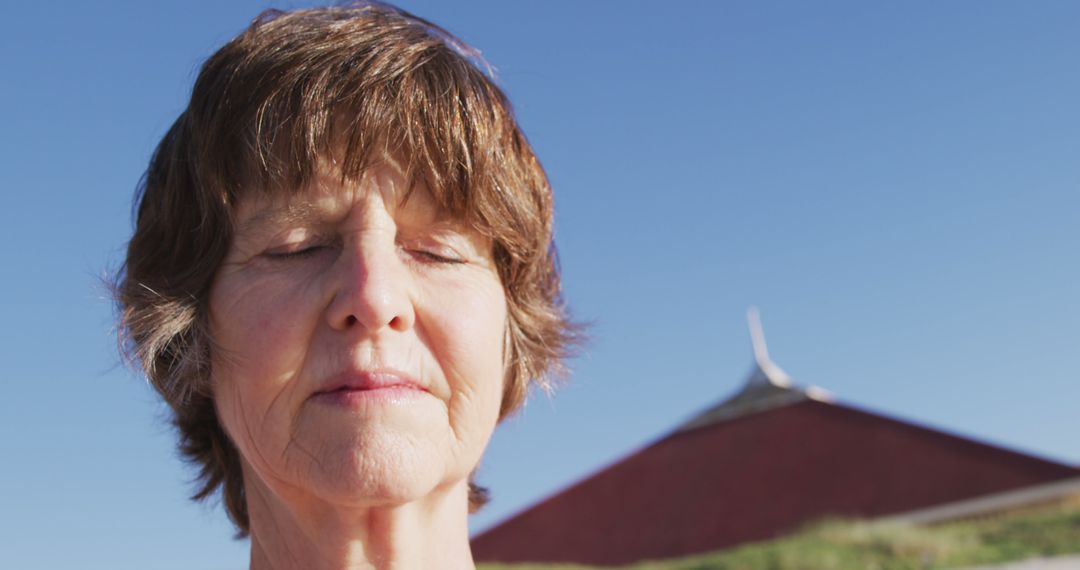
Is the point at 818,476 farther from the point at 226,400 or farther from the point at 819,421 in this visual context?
the point at 226,400

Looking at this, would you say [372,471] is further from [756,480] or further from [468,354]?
[756,480]

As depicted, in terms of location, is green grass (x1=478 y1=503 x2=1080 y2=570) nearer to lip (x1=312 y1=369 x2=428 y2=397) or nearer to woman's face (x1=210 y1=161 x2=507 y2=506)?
woman's face (x1=210 y1=161 x2=507 y2=506)

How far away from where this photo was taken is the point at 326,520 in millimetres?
1770

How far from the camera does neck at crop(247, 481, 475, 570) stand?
177 cm

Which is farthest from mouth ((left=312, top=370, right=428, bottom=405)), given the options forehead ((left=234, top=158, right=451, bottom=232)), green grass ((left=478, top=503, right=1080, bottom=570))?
green grass ((left=478, top=503, right=1080, bottom=570))

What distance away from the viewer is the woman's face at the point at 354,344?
165 cm

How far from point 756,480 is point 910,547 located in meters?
3.96

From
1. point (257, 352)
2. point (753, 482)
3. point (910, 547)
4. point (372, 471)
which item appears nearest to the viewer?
point (372, 471)

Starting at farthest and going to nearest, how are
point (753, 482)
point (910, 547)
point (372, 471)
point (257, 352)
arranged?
point (753, 482), point (910, 547), point (257, 352), point (372, 471)

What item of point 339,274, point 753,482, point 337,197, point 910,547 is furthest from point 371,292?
point 753,482

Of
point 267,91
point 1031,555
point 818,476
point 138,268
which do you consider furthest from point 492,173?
point 818,476

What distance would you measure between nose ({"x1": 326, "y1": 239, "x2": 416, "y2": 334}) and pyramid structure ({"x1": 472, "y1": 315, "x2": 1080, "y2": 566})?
976 cm

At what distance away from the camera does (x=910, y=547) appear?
25.7 feet

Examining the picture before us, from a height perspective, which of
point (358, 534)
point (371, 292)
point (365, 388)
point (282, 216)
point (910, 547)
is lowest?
point (910, 547)
